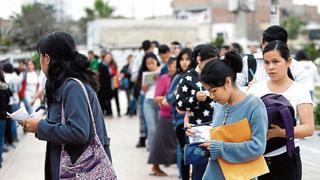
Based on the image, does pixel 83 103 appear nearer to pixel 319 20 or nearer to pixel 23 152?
pixel 23 152

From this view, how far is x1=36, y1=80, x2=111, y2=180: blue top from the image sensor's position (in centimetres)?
426

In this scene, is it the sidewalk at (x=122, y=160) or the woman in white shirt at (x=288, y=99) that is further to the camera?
the sidewalk at (x=122, y=160)

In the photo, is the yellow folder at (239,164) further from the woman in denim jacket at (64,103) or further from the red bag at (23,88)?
the red bag at (23,88)

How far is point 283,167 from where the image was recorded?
4.88m

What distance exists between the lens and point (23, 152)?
13.3m

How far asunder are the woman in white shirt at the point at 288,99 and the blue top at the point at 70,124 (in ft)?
4.05

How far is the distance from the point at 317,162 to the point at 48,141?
6.84 metres

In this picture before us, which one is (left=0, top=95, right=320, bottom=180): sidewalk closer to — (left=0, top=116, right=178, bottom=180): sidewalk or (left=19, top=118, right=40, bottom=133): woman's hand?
(left=0, top=116, right=178, bottom=180): sidewalk

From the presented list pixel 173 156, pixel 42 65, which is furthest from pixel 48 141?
pixel 173 156

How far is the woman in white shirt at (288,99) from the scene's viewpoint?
4848 millimetres

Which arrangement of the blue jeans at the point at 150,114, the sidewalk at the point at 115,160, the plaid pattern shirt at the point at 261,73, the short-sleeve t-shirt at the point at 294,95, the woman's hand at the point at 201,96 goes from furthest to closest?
the blue jeans at the point at 150,114 → the sidewalk at the point at 115,160 → the woman's hand at the point at 201,96 → the plaid pattern shirt at the point at 261,73 → the short-sleeve t-shirt at the point at 294,95

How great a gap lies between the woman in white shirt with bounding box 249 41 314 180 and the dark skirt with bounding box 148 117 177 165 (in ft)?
17.0

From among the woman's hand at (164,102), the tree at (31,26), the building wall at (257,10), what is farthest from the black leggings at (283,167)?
the building wall at (257,10)

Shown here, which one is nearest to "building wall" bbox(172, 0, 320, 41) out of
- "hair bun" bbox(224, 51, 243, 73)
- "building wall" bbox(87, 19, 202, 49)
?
"building wall" bbox(87, 19, 202, 49)
